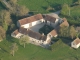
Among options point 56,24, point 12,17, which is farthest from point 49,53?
point 12,17

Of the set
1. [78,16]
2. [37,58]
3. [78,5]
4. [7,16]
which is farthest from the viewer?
[78,5]

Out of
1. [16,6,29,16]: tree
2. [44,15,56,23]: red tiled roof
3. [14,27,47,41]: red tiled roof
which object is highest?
[16,6,29,16]: tree

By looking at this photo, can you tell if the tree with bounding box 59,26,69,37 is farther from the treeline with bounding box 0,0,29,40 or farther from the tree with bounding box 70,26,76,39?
the treeline with bounding box 0,0,29,40

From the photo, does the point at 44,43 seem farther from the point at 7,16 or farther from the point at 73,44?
the point at 7,16

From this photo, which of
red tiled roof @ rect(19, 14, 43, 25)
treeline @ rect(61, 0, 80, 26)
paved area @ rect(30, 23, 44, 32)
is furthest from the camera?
treeline @ rect(61, 0, 80, 26)

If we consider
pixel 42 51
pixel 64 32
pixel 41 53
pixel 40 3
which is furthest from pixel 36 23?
pixel 41 53

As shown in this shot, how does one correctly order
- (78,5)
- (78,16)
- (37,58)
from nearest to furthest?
(37,58) → (78,16) → (78,5)

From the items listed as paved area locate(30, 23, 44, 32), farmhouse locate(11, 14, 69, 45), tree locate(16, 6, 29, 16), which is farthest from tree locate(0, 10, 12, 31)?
paved area locate(30, 23, 44, 32)
